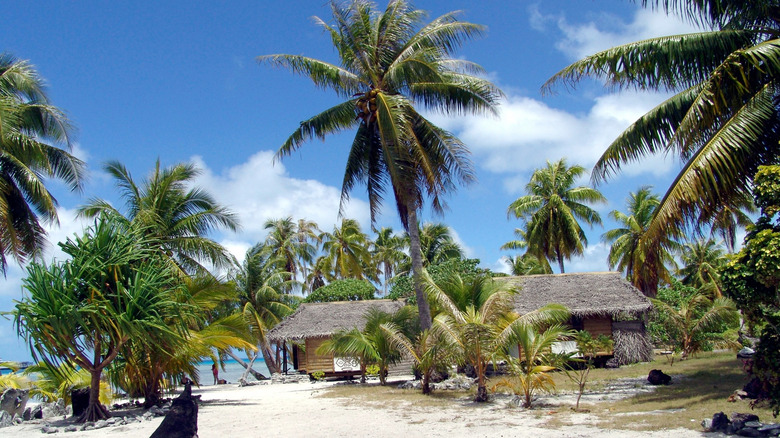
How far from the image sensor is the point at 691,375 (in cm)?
1390

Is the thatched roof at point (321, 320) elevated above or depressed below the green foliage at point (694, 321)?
above

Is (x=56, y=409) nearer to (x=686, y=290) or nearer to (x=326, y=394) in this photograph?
(x=326, y=394)

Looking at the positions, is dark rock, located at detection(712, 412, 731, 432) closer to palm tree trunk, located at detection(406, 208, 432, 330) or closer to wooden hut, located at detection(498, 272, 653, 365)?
palm tree trunk, located at detection(406, 208, 432, 330)

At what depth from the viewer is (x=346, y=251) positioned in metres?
35.7

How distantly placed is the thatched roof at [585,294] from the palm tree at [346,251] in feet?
48.4

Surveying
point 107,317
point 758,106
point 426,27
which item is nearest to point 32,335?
point 107,317

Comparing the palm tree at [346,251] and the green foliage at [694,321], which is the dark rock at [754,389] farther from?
the palm tree at [346,251]

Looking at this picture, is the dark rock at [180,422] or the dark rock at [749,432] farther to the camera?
the dark rock at [180,422]

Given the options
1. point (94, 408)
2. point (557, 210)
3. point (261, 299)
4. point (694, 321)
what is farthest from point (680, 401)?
point (261, 299)

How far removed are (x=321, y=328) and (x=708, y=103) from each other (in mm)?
16800

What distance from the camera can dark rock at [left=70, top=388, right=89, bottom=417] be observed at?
38.8 feet

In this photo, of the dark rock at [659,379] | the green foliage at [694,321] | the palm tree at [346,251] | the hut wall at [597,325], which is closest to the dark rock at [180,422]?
the dark rock at [659,379]

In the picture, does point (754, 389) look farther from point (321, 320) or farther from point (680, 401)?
point (321, 320)

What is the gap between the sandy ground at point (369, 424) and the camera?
849 cm
